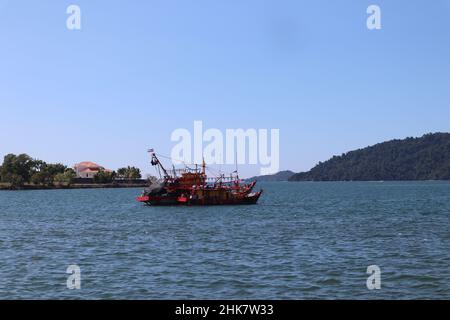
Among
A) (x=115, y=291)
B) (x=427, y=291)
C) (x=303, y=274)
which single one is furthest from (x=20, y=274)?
(x=427, y=291)

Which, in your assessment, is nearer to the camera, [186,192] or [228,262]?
[228,262]

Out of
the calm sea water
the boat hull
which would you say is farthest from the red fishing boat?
the calm sea water

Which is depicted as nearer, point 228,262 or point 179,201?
point 228,262

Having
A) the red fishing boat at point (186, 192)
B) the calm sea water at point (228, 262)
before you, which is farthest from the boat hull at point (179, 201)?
the calm sea water at point (228, 262)

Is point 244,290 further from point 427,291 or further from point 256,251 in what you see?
point 256,251

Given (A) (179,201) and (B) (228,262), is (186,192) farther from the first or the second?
(B) (228,262)

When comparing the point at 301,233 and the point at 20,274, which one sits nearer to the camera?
the point at 20,274

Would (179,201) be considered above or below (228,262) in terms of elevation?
above

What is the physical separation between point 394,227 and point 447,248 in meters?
17.5

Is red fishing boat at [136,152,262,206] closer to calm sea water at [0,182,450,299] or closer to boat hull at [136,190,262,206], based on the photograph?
boat hull at [136,190,262,206]

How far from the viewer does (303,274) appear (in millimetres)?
27375

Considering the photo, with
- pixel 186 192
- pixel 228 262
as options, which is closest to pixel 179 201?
pixel 186 192

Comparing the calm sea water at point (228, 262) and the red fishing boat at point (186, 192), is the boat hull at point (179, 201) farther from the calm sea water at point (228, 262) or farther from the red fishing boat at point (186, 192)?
the calm sea water at point (228, 262)
